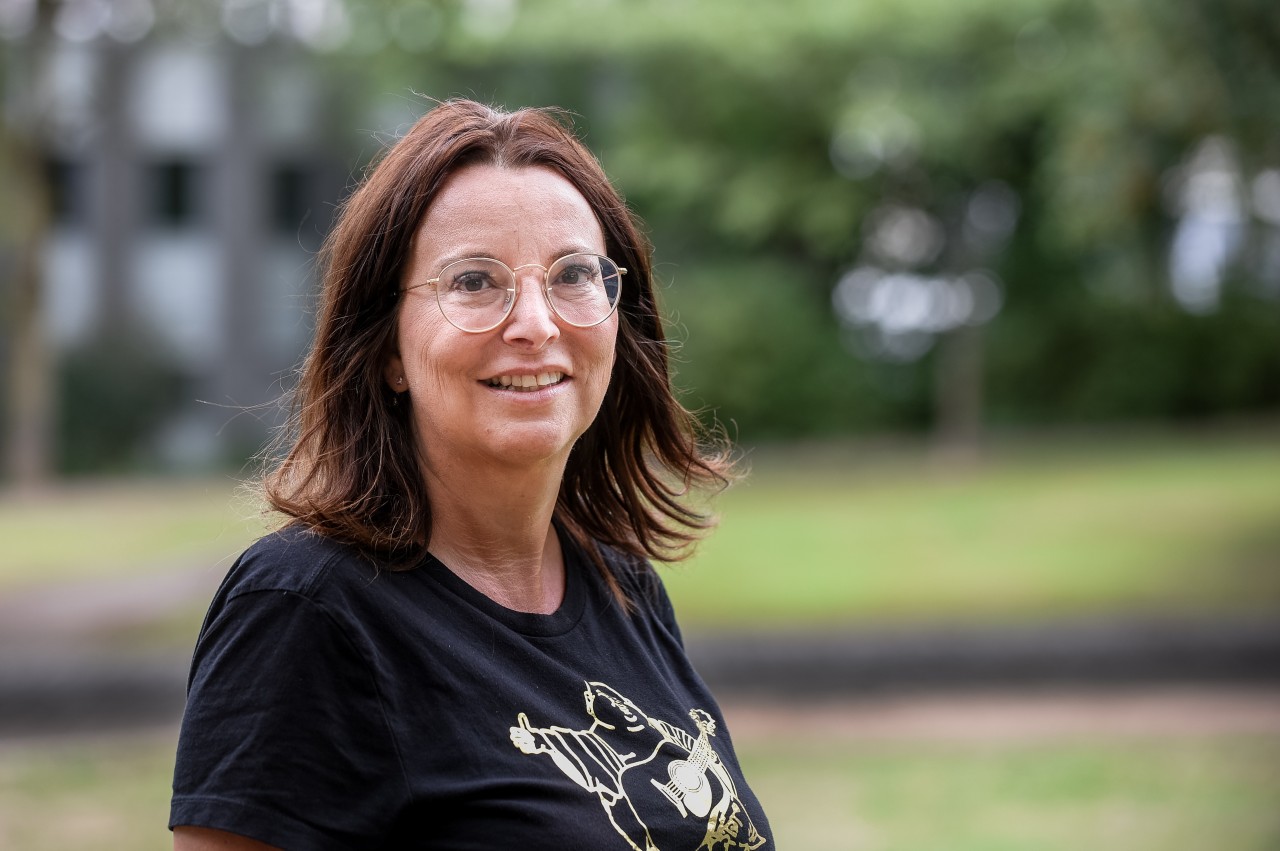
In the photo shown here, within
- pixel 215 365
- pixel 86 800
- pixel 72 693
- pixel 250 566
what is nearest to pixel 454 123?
pixel 250 566

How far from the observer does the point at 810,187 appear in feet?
72.5

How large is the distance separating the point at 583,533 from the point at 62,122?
1999 cm

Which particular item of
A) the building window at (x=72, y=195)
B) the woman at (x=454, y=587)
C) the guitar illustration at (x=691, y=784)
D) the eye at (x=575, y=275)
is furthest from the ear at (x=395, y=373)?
the building window at (x=72, y=195)

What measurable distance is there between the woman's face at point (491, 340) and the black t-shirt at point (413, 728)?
0.19m

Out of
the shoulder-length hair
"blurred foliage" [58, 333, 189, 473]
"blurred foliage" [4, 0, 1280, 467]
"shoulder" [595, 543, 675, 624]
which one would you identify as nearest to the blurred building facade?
"blurred foliage" [58, 333, 189, 473]

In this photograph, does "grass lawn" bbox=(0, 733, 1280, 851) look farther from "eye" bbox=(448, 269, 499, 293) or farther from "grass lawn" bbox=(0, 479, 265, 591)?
"eye" bbox=(448, 269, 499, 293)

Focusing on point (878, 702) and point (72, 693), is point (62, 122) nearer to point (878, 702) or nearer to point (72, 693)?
point (72, 693)

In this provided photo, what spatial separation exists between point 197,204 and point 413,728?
27.5 meters

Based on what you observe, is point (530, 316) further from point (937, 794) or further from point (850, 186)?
point (850, 186)

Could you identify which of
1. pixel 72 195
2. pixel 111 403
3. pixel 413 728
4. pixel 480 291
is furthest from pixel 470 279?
pixel 72 195

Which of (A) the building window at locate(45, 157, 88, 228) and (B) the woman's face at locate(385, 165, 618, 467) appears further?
(A) the building window at locate(45, 157, 88, 228)

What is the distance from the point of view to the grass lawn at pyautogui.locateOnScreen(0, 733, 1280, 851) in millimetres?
6754

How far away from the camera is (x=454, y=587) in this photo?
1.82 metres

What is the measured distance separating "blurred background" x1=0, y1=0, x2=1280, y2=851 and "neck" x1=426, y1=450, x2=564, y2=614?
482 cm
